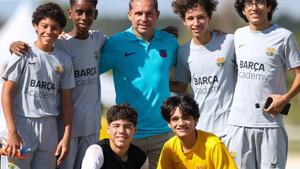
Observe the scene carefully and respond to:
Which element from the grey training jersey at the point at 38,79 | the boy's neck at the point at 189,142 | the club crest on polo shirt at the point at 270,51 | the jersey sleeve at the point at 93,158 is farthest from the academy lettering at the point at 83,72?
the club crest on polo shirt at the point at 270,51

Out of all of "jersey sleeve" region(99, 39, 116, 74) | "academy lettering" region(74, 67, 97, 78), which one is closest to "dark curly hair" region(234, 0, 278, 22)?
"jersey sleeve" region(99, 39, 116, 74)

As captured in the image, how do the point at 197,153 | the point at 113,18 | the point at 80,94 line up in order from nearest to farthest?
1. the point at 197,153
2. the point at 80,94
3. the point at 113,18

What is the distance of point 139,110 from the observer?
6.68 meters

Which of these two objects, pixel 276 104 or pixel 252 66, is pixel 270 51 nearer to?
pixel 252 66

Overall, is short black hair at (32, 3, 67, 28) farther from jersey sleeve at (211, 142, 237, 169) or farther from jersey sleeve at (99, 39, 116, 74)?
jersey sleeve at (211, 142, 237, 169)

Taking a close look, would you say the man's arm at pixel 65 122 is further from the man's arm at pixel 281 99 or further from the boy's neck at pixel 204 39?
the man's arm at pixel 281 99

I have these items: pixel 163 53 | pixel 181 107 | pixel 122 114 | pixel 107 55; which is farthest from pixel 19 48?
pixel 181 107

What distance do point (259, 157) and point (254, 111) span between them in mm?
394

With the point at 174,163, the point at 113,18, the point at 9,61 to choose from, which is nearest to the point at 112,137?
the point at 174,163

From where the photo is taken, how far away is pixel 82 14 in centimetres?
650

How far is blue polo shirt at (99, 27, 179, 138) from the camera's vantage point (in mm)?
6641

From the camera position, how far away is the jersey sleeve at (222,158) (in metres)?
6.01

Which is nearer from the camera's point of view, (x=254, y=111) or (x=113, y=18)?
(x=254, y=111)

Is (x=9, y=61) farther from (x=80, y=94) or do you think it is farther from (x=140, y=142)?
(x=140, y=142)
